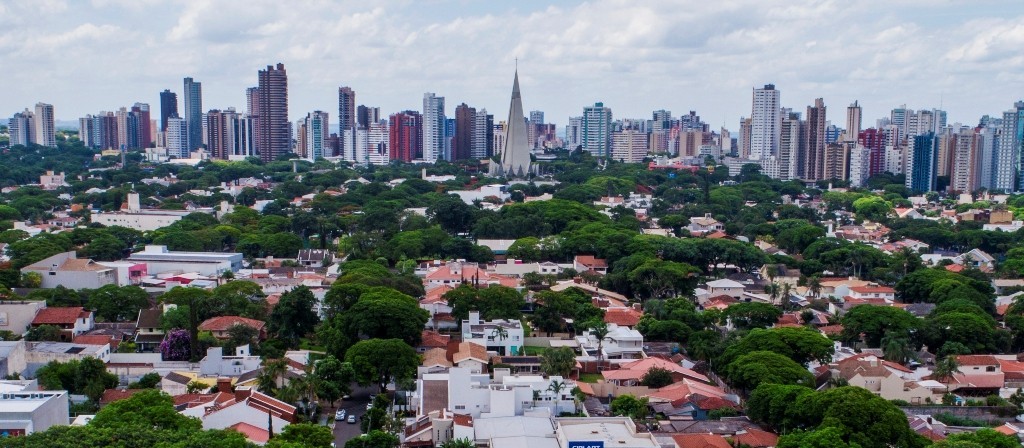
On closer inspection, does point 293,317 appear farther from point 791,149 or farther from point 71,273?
point 791,149

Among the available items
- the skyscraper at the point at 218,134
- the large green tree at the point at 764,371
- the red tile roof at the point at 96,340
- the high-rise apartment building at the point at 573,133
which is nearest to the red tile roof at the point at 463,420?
the large green tree at the point at 764,371

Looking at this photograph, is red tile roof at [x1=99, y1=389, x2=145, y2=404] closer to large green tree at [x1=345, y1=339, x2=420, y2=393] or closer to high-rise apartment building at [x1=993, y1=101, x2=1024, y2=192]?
large green tree at [x1=345, y1=339, x2=420, y2=393]

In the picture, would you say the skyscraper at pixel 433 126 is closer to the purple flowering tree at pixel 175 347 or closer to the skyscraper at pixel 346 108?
the skyscraper at pixel 346 108

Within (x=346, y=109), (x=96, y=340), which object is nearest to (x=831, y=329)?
(x=96, y=340)

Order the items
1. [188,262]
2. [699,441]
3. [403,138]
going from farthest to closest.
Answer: [403,138] → [188,262] → [699,441]

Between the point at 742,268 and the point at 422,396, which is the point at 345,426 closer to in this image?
the point at 422,396
